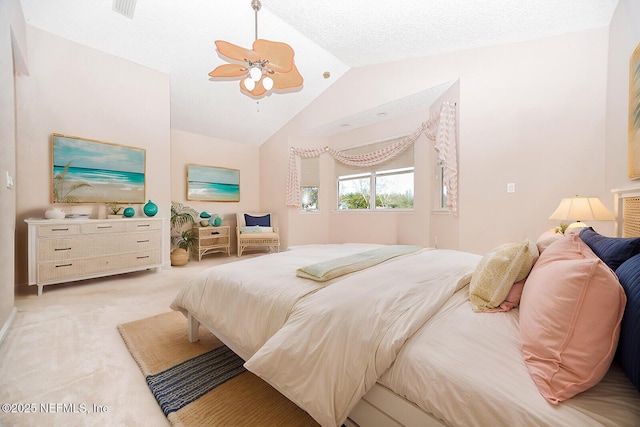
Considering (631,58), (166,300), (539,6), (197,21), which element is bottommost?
(166,300)

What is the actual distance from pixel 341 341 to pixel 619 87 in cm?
306

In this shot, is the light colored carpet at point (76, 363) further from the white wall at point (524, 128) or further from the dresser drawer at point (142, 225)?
the white wall at point (524, 128)

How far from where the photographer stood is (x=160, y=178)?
3871 millimetres

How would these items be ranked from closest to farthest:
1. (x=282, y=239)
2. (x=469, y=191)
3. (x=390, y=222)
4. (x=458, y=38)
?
(x=458, y=38) < (x=469, y=191) < (x=390, y=222) < (x=282, y=239)

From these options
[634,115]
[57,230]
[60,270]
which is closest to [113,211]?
[57,230]

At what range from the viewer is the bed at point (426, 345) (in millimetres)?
648

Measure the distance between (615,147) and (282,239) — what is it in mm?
4754

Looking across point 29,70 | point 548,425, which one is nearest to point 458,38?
point 548,425

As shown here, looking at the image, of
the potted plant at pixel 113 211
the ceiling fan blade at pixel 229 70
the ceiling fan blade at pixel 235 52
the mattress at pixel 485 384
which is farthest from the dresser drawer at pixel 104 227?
the mattress at pixel 485 384

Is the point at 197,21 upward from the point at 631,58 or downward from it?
upward

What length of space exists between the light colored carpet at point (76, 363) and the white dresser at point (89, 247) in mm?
266

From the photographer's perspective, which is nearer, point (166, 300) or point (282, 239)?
point (166, 300)

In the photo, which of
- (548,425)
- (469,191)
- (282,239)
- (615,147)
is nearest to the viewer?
(548,425)

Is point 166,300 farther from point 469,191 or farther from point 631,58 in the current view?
point 631,58
